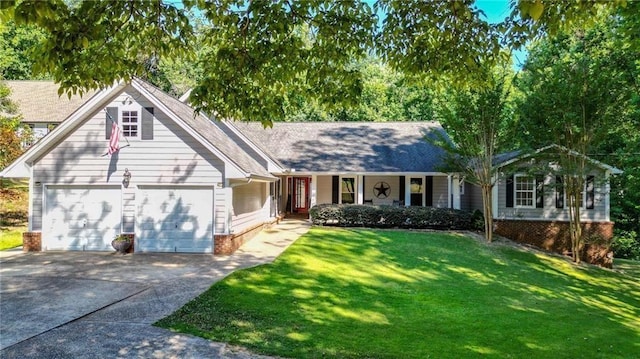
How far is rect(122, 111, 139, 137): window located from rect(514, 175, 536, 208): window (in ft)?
51.5

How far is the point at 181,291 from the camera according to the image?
8.91m

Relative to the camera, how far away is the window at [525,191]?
1869 cm

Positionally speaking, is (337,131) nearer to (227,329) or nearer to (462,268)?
(462,268)

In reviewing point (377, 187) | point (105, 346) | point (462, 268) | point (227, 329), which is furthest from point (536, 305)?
point (377, 187)

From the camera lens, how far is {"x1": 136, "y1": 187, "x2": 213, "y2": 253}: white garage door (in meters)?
13.3

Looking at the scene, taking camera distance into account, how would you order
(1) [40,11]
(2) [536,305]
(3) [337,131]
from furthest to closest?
1. (3) [337,131]
2. (2) [536,305]
3. (1) [40,11]

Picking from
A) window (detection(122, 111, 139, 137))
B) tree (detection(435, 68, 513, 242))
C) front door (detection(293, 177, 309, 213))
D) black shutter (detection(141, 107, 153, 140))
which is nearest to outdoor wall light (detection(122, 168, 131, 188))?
window (detection(122, 111, 139, 137))

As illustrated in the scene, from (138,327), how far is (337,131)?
19.3m

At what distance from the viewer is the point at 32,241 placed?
44.0ft

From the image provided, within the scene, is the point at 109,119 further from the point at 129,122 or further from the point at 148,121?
the point at 148,121

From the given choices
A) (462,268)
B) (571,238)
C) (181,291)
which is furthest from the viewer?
(571,238)

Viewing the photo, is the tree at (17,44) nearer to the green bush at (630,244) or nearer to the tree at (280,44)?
the tree at (280,44)

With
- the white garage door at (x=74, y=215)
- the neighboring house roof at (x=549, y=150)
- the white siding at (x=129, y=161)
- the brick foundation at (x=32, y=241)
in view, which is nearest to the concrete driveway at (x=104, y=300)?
the brick foundation at (x=32, y=241)

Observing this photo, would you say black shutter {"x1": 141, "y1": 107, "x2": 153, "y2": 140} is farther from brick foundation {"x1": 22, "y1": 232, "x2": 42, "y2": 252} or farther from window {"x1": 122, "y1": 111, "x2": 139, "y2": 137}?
brick foundation {"x1": 22, "y1": 232, "x2": 42, "y2": 252}
